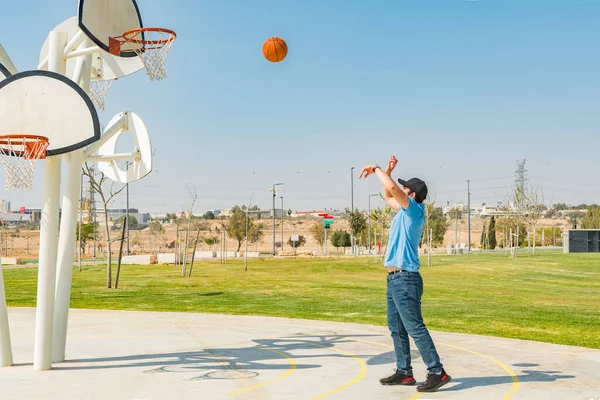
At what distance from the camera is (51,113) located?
26.7 feet

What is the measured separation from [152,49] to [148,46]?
0.25 feet

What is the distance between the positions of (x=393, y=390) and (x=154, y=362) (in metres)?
3.53

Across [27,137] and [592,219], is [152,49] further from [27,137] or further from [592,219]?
[592,219]

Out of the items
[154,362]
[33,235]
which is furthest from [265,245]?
[154,362]

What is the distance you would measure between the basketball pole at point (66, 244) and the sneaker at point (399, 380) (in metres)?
4.34

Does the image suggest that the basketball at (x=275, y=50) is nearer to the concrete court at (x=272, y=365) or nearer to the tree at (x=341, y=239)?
the concrete court at (x=272, y=365)

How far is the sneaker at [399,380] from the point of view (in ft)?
25.1

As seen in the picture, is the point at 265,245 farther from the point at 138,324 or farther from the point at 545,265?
the point at 138,324

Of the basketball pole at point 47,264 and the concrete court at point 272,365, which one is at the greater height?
the basketball pole at point 47,264

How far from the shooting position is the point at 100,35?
8.63m

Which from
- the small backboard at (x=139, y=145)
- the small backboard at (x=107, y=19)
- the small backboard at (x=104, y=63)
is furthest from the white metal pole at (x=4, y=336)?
the small backboard at (x=107, y=19)

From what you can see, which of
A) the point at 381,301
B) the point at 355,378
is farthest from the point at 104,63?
the point at 381,301

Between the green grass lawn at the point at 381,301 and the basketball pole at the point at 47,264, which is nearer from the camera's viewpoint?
the basketball pole at the point at 47,264

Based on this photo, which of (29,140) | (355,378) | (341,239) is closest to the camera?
(355,378)
